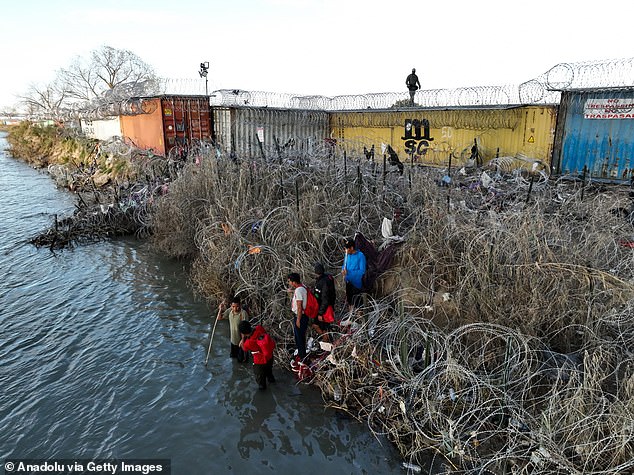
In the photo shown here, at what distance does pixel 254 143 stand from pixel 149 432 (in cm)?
1368

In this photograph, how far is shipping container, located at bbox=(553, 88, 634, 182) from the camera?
11.3 m

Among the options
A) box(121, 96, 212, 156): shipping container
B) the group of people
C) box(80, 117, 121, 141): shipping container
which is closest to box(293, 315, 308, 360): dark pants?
the group of people

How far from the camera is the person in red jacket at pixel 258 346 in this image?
590 cm

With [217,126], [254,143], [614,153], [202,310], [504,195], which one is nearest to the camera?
[202,310]

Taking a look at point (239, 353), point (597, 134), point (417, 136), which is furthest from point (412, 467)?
point (417, 136)

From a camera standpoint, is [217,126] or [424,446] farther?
[217,126]

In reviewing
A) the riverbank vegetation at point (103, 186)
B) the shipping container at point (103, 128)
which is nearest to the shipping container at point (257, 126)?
the riverbank vegetation at point (103, 186)

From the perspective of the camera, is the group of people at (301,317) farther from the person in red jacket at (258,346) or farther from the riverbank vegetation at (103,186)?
the riverbank vegetation at (103,186)

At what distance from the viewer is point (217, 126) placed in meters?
18.7

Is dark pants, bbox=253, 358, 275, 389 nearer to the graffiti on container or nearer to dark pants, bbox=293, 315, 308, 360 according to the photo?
dark pants, bbox=293, 315, 308, 360

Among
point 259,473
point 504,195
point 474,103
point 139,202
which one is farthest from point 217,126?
point 259,473

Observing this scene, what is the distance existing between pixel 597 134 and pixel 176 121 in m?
15.3

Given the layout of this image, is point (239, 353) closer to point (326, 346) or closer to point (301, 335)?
point (301, 335)

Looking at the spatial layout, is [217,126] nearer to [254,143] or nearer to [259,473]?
[254,143]
